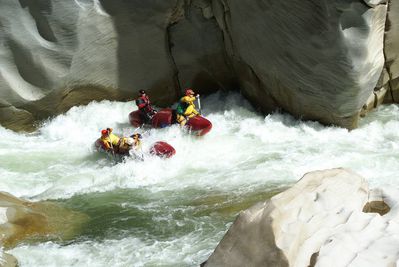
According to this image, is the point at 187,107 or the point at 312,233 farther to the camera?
the point at 187,107

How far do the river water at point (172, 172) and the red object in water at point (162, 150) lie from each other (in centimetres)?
10

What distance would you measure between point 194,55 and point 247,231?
7.75m

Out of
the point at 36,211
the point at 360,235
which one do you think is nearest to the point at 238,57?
the point at 36,211

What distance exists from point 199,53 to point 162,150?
3439 millimetres

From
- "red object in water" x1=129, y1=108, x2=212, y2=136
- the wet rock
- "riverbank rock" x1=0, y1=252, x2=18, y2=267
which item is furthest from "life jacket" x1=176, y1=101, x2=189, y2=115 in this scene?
the wet rock

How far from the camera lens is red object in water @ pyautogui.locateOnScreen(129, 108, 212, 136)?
9273mm

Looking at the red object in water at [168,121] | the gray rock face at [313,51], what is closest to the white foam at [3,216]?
the red object in water at [168,121]

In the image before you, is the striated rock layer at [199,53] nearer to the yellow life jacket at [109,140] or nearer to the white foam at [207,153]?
the white foam at [207,153]

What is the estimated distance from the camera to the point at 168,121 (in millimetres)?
9656

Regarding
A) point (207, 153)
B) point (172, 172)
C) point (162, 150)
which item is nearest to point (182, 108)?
point (207, 153)

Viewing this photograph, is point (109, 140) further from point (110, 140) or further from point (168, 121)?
point (168, 121)

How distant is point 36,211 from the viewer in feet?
21.9

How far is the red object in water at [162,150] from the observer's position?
332 inches

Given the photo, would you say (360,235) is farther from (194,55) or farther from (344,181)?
(194,55)
